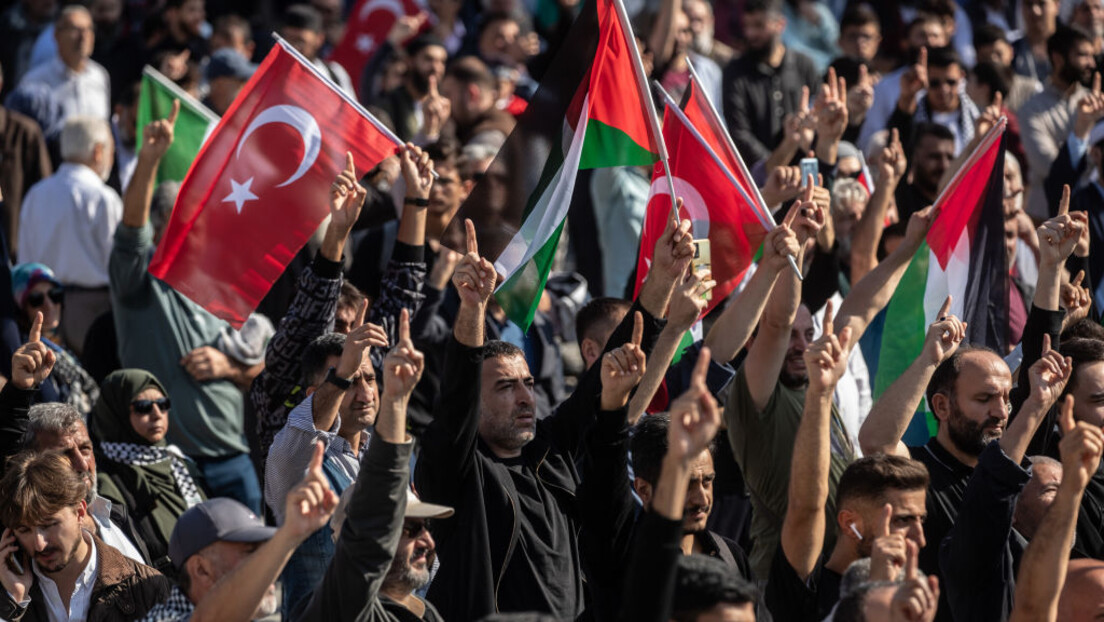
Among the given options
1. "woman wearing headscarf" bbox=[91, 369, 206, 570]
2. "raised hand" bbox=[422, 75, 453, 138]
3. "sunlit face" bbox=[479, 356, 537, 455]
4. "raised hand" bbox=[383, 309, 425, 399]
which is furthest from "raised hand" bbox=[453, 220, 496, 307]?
"raised hand" bbox=[422, 75, 453, 138]

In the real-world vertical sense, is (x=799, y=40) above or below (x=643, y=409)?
above

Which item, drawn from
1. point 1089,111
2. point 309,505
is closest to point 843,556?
point 309,505

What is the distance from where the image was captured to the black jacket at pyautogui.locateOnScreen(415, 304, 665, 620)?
6.00 metres

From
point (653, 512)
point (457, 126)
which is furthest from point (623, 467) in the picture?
point (457, 126)

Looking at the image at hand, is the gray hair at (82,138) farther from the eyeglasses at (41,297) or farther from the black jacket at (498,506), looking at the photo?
the black jacket at (498,506)

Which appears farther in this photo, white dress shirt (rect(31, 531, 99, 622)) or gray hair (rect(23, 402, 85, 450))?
gray hair (rect(23, 402, 85, 450))

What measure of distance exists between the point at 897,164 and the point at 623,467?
3754mm

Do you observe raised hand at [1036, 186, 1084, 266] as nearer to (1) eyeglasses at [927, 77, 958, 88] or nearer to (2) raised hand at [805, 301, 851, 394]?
(2) raised hand at [805, 301, 851, 394]

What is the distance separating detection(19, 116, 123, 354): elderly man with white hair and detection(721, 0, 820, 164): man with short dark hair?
471cm

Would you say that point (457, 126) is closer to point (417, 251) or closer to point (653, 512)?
point (417, 251)

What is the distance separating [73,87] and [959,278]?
7329 millimetres

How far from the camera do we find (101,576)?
6352mm

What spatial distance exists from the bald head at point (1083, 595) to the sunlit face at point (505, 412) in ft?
6.71

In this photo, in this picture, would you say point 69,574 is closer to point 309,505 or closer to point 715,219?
point 309,505
